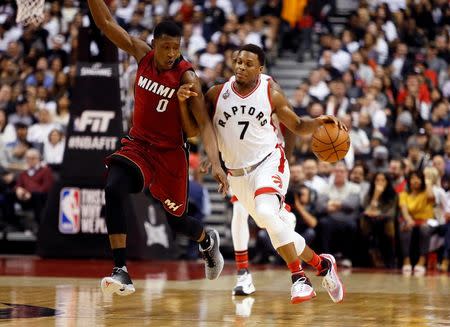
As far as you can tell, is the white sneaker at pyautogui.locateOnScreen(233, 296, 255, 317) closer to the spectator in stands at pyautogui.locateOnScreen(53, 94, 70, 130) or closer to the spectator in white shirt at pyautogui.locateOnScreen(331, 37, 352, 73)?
Result: the spectator in stands at pyautogui.locateOnScreen(53, 94, 70, 130)

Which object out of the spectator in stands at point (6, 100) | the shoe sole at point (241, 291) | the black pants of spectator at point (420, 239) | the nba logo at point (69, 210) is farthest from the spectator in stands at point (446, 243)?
the spectator in stands at point (6, 100)

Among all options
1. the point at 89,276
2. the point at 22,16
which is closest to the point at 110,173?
the point at 22,16

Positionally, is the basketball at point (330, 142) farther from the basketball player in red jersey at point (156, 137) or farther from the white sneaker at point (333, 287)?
the white sneaker at point (333, 287)

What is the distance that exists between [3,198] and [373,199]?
5362 mm

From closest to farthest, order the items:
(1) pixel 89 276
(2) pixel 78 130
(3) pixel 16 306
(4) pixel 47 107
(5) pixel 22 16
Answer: (3) pixel 16 306 < (5) pixel 22 16 < (1) pixel 89 276 < (2) pixel 78 130 < (4) pixel 47 107

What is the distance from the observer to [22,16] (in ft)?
30.7

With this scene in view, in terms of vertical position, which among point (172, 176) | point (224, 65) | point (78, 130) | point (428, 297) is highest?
point (224, 65)

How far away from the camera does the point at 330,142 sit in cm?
757

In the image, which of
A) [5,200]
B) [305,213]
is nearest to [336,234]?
[305,213]

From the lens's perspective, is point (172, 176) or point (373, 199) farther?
point (373, 199)

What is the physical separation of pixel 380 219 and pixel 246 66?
6214mm

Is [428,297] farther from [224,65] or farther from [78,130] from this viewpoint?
[224,65]

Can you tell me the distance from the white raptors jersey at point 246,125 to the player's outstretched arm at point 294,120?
62 mm

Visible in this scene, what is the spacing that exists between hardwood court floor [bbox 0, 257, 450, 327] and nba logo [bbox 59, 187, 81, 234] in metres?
1.69
